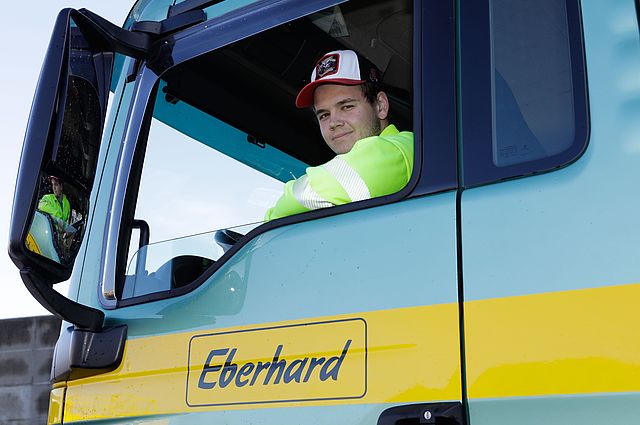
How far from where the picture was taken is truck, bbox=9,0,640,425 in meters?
1.51

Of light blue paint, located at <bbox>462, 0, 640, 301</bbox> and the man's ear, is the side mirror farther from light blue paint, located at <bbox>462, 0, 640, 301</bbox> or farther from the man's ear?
light blue paint, located at <bbox>462, 0, 640, 301</bbox>

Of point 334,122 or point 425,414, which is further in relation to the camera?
point 334,122

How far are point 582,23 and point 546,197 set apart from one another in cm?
37

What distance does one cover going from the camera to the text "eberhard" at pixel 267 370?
5.77 feet

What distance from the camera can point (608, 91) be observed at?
1.59 metres

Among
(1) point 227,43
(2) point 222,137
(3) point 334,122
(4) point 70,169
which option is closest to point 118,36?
(1) point 227,43

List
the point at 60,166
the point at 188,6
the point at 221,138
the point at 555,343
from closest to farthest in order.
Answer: the point at 555,343, the point at 60,166, the point at 188,6, the point at 221,138

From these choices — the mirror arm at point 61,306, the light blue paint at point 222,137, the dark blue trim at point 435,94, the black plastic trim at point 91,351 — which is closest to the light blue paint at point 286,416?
the black plastic trim at point 91,351

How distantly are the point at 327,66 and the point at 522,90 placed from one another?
2.98ft

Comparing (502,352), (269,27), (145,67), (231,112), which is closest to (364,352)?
(502,352)

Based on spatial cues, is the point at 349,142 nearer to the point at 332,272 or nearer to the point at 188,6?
the point at 188,6

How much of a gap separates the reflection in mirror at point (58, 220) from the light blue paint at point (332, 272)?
266 mm

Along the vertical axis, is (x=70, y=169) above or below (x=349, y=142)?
below

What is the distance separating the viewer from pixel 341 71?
2514mm
